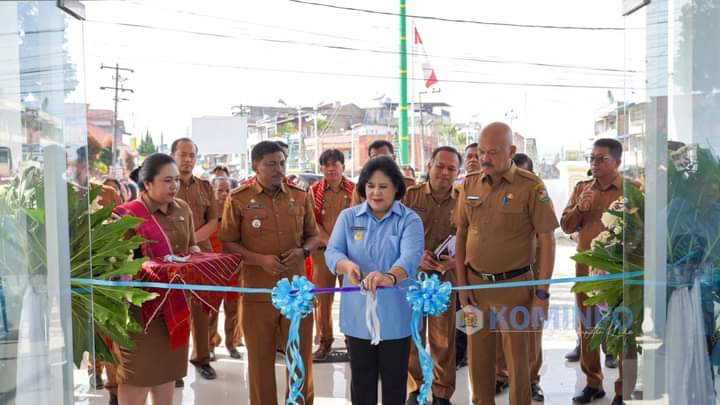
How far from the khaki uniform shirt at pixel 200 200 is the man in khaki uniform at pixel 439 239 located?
1605 millimetres

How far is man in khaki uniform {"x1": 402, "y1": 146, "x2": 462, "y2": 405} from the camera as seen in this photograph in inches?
155

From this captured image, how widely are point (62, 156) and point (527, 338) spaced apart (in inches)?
90.3

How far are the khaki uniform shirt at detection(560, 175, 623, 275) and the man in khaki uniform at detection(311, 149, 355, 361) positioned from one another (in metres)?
1.80

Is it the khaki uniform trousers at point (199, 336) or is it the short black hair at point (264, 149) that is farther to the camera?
the khaki uniform trousers at point (199, 336)

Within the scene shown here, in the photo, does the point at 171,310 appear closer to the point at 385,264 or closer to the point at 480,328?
the point at 385,264

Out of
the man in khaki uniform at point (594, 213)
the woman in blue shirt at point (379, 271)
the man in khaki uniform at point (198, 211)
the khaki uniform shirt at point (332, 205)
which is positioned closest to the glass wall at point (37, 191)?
the woman in blue shirt at point (379, 271)

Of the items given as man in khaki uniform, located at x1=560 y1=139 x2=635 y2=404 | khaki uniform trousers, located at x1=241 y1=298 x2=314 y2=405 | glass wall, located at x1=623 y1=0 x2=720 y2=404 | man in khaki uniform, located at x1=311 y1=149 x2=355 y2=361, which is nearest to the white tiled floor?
man in khaki uniform, located at x1=560 y1=139 x2=635 y2=404

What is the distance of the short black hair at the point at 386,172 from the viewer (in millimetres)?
2920

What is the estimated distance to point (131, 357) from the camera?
2.94m

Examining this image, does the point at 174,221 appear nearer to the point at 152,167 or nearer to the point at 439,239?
the point at 152,167

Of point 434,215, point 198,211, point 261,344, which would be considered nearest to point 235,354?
point 198,211

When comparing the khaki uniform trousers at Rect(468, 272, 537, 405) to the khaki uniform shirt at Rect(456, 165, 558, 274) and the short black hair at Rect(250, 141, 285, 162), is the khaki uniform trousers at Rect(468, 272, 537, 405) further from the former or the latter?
the short black hair at Rect(250, 141, 285, 162)

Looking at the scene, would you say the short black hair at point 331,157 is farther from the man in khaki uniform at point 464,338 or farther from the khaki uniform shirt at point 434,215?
the khaki uniform shirt at point 434,215

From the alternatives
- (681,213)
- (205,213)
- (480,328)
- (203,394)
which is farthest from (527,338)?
(205,213)
